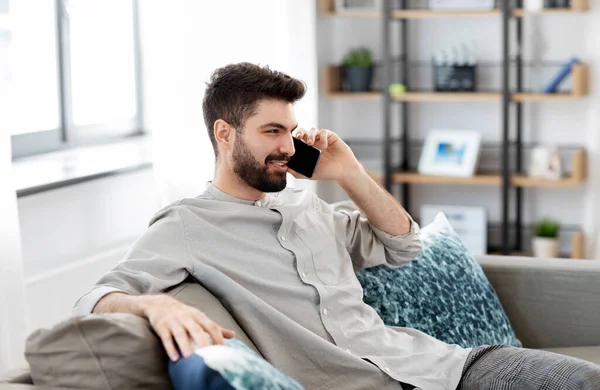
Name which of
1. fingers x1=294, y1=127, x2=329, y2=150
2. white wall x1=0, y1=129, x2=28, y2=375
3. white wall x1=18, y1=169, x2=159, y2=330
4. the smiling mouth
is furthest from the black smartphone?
white wall x1=18, y1=169, x2=159, y2=330

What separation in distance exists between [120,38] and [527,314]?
2.18 m

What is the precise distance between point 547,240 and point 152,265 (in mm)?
3110

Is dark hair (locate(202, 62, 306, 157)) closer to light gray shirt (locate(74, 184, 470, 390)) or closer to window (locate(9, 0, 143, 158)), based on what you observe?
light gray shirt (locate(74, 184, 470, 390))

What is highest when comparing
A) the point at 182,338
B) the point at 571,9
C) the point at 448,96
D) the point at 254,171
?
the point at 571,9

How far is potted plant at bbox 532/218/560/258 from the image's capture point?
4.54 metres

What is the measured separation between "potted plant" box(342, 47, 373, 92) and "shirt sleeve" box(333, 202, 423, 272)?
2.56m

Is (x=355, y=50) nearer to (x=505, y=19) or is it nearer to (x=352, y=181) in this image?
(x=505, y=19)

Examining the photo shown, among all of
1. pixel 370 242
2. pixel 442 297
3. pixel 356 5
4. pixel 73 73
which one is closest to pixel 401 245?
pixel 370 242

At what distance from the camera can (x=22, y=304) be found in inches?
103

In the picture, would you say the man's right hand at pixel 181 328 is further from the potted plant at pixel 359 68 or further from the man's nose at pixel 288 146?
the potted plant at pixel 359 68

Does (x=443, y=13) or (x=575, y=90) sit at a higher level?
(x=443, y=13)

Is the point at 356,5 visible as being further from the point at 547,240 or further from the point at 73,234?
the point at 73,234

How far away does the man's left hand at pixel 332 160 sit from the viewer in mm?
2258

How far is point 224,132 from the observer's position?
6.78 ft
